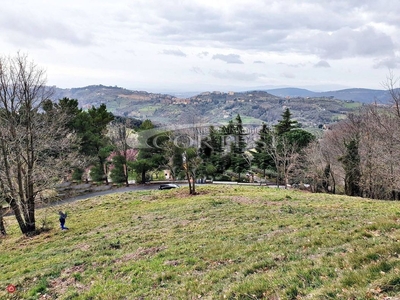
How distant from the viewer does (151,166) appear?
4750cm

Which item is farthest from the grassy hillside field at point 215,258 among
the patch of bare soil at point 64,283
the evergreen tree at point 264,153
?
the evergreen tree at point 264,153

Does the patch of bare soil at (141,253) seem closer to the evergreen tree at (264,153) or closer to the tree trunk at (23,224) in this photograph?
the tree trunk at (23,224)

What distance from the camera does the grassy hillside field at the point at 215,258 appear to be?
6.00m

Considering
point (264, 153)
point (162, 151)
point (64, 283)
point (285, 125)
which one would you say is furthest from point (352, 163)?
point (64, 283)

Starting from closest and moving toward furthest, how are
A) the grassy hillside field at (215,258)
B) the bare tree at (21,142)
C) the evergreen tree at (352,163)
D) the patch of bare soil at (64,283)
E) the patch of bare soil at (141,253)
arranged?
the grassy hillside field at (215,258)
the patch of bare soil at (64,283)
the patch of bare soil at (141,253)
the bare tree at (21,142)
the evergreen tree at (352,163)

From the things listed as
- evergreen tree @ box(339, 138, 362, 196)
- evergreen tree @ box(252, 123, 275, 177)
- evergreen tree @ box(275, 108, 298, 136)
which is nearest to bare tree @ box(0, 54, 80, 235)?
evergreen tree @ box(339, 138, 362, 196)

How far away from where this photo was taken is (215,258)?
954cm

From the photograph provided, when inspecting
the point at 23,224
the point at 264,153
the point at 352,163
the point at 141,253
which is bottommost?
the point at 264,153

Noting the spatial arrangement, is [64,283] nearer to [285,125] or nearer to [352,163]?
[352,163]

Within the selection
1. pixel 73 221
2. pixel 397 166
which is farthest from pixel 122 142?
pixel 397 166

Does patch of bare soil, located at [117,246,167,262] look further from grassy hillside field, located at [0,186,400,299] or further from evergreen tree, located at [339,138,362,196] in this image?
evergreen tree, located at [339,138,362,196]

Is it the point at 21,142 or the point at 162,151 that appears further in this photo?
the point at 162,151

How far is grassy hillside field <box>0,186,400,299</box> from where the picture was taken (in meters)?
6.00

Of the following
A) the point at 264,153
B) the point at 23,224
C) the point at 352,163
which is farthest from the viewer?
the point at 264,153
